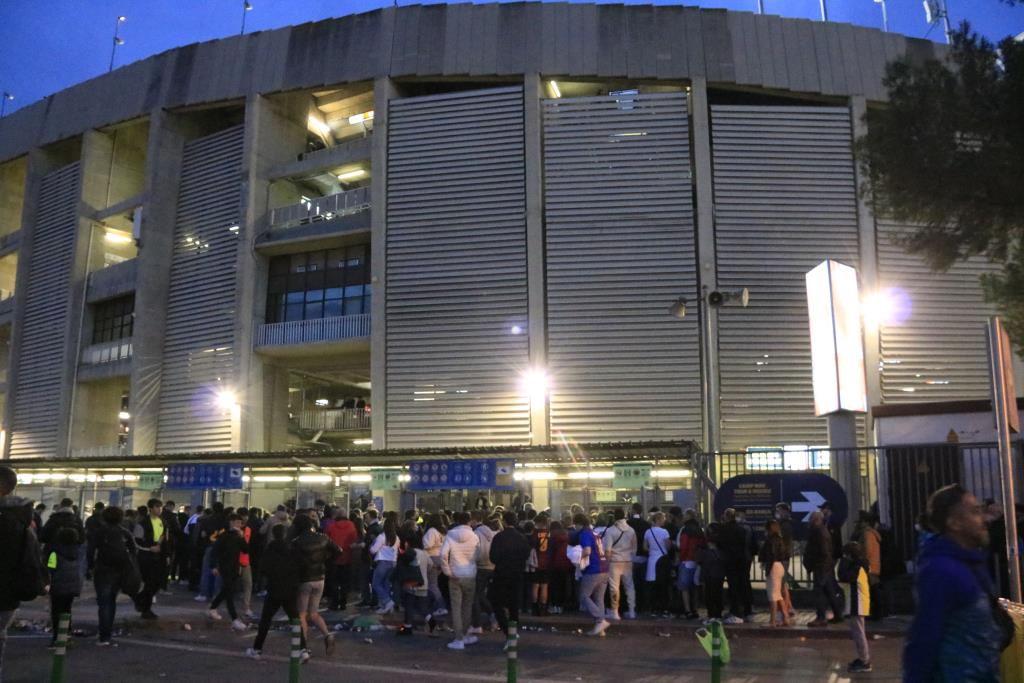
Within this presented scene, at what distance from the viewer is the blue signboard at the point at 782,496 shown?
1422cm

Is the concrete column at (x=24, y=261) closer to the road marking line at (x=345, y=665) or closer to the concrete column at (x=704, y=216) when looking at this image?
the concrete column at (x=704, y=216)

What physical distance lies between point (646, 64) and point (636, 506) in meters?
16.8

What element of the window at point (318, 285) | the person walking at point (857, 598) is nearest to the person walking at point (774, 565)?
the person walking at point (857, 598)

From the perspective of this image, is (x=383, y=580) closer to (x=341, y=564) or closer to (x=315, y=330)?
(x=341, y=564)

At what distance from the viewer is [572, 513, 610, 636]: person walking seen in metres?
12.7

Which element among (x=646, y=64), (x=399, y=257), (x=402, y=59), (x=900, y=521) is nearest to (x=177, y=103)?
(x=402, y=59)

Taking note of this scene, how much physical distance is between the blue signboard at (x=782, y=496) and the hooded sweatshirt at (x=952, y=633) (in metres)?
11.0

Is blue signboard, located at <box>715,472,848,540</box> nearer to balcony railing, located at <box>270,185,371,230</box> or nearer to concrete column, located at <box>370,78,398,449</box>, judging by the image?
concrete column, located at <box>370,78,398,449</box>

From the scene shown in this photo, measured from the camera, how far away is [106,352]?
111ft

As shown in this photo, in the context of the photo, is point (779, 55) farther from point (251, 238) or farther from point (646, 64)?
point (251, 238)

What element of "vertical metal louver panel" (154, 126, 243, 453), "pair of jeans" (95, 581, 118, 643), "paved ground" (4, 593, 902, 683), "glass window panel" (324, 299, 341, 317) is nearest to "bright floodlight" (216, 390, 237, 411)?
"vertical metal louver panel" (154, 126, 243, 453)

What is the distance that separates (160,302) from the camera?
32156mm

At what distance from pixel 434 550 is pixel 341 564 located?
3346 millimetres

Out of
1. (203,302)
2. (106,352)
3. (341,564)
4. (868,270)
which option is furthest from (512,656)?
(106,352)
